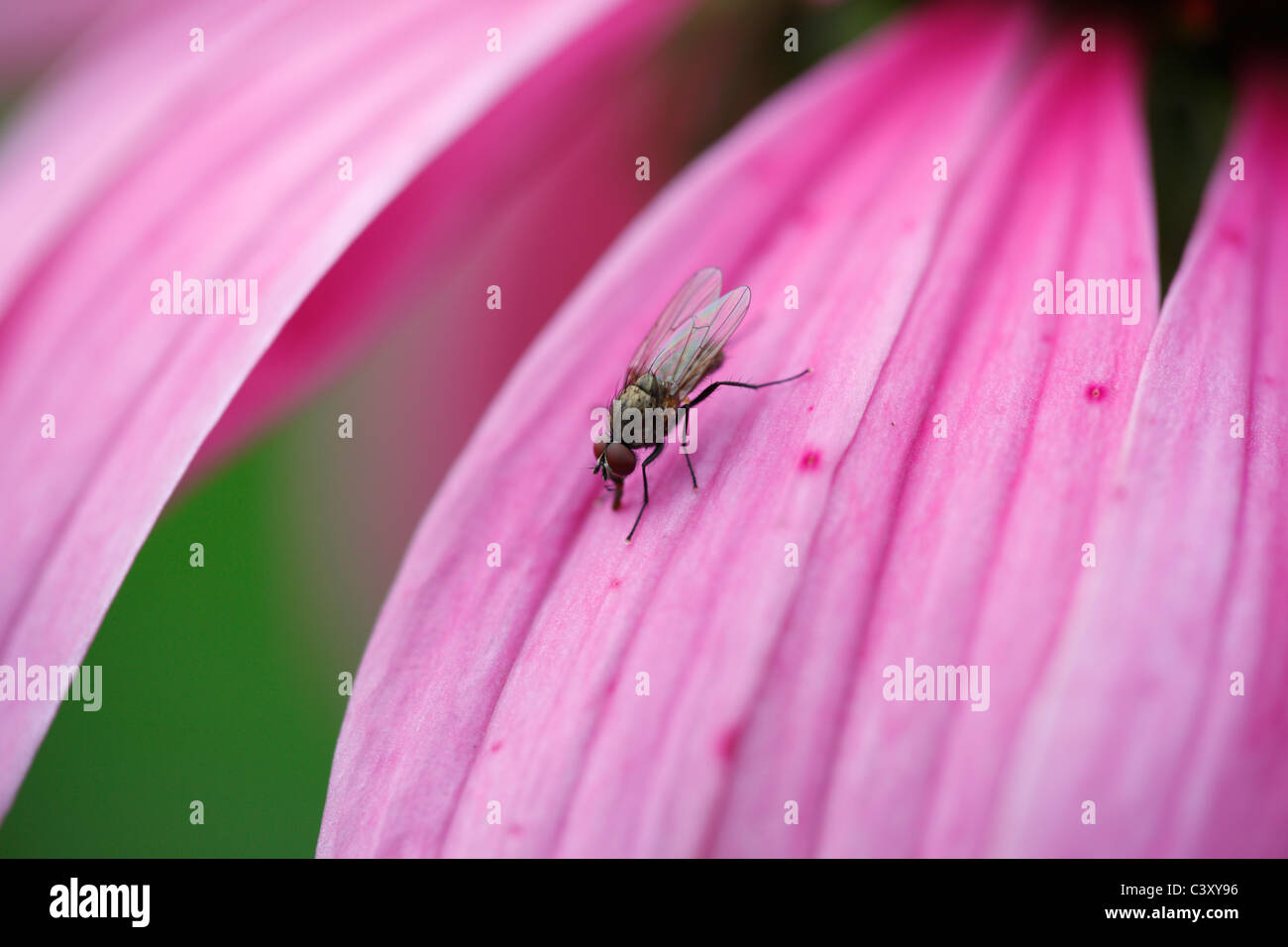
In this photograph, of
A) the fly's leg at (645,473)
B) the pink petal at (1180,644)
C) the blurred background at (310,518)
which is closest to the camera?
the pink petal at (1180,644)

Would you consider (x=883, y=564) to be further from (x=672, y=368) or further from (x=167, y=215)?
(x=167, y=215)

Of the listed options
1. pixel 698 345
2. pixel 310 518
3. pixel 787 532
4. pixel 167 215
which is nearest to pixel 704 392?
pixel 698 345

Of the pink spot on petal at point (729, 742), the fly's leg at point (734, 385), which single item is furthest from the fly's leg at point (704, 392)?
the pink spot on petal at point (729, 742)

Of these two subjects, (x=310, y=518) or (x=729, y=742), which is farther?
(x=310, y=518)

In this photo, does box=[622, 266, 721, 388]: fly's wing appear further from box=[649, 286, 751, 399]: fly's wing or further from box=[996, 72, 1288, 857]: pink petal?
box=[996, 72, 1288, 857]: pink petal

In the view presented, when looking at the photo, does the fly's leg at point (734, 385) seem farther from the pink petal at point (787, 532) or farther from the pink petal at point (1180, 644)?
the pink petal at point (1180, 644)

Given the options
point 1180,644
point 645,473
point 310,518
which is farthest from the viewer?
point 310,518
